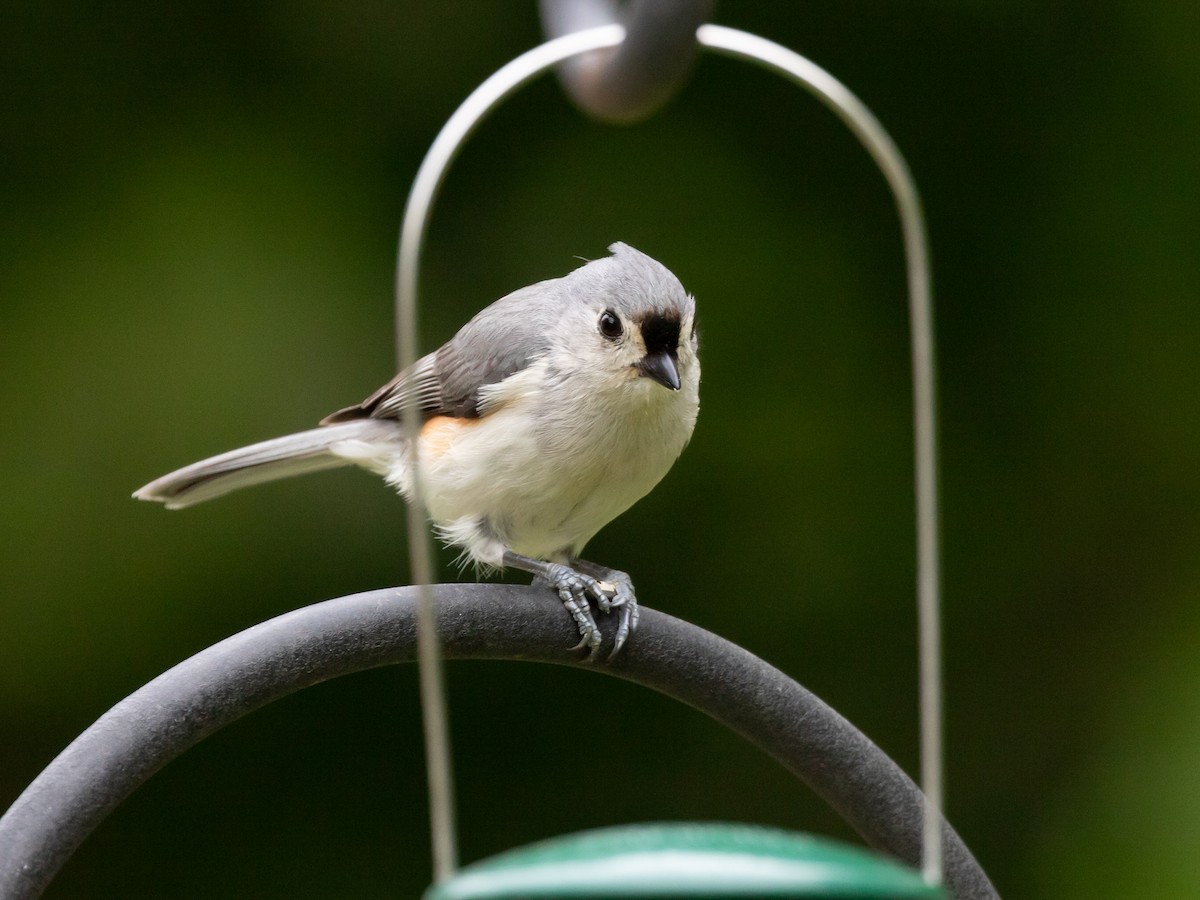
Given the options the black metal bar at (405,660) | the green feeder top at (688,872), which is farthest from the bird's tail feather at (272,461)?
the green feeder top at (688,872)

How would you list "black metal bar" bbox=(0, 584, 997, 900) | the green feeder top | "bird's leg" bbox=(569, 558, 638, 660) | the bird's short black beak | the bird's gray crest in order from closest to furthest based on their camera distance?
the green feeder top → "black metal bar" bbox=(0, 584, 997, 900) → "bird's leg" bbox=(569, 558, 638, 660) → the bird's short black beak → the bird's gray crest

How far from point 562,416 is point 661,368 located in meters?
0.19

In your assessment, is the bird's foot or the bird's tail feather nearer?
the bird's foot

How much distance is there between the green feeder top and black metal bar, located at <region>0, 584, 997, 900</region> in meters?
0.48

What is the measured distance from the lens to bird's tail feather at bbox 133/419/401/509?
104 inches

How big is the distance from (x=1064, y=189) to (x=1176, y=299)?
38 cm

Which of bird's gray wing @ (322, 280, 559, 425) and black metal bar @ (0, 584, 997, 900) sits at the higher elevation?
bird's gray wing @ (322, 280, 559, 425)

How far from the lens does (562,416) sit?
89.2 inches

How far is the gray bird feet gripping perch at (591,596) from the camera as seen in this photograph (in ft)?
6.06

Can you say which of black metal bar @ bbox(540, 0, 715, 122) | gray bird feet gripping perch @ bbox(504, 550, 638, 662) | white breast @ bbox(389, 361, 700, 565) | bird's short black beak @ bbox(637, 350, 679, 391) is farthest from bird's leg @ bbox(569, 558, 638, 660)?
black metal bar @ bbox(540, 0, 715, 122)

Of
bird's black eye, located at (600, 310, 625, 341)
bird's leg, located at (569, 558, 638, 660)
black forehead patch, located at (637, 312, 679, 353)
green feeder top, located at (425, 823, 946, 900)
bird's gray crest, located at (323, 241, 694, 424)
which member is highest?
bird's gray crest, located at (323, 241, 694, 424)

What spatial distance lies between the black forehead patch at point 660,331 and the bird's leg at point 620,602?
36 centimetres

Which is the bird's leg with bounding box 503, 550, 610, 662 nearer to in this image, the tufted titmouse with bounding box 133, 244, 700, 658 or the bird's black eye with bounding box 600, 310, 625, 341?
the tufted titmouse with bounding box 133, 244, 700, 658

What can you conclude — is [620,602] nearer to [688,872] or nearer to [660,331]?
[660,331]
